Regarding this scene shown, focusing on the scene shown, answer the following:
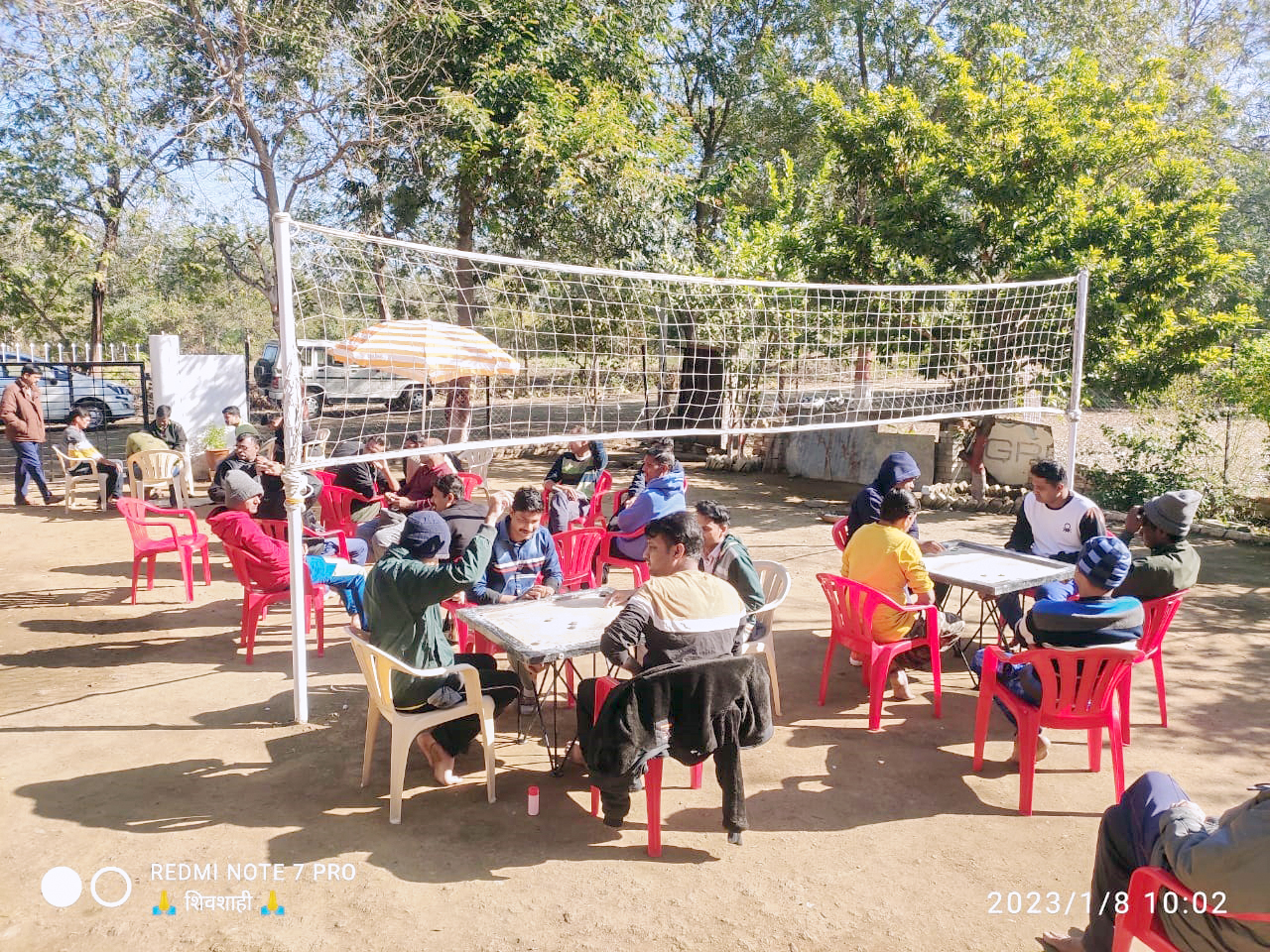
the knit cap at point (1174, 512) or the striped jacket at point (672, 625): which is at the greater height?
the knit cap at point (1174, 512)

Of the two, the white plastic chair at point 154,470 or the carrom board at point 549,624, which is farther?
the white plastic chair at point 154,470

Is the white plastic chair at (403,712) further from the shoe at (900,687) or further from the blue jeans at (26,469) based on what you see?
the blue jeans at (26,469)

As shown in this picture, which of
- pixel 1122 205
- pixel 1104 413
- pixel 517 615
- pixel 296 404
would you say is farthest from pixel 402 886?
pixel 1104 413

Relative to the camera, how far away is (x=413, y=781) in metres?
4.38

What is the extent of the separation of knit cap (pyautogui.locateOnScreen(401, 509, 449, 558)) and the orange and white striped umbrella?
305cm

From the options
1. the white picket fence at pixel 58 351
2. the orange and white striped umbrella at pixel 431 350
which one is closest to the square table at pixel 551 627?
the orange and white striped umbrella at pixel 431 350

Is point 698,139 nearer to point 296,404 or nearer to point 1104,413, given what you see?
point 1104,413

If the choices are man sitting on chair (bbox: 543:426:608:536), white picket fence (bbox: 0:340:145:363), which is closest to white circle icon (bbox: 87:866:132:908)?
man sitting on chair (bbox: 543:426:608:536)

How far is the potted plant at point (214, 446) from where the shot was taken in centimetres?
1195

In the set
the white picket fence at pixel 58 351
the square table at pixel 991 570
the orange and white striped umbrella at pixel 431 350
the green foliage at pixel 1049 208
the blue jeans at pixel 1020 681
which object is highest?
the green foliage at pixel 1049 208

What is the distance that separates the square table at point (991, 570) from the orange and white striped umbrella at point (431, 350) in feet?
12.5

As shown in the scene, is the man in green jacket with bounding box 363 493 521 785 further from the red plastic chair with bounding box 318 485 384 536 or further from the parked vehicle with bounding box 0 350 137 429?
A: the parked vehicle with bounding box 0 350 137 429

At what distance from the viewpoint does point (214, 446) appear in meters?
12.1

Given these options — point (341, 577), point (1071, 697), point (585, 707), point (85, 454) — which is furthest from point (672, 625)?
point (85, 454)
